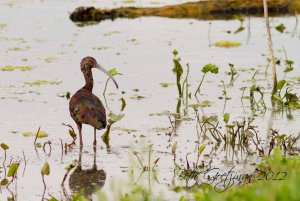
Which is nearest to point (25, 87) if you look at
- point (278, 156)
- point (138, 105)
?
point (138, 105)

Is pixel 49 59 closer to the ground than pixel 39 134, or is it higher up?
higher up

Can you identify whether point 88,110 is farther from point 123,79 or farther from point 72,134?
point 123,79

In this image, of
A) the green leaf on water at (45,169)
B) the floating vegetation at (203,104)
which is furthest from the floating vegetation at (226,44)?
the green leaf on water at (45,169)

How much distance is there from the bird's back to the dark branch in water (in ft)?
32.4

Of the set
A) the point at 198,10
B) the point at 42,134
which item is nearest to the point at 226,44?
the point at 198,10

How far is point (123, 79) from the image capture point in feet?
42.9

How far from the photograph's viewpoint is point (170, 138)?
9.59 m

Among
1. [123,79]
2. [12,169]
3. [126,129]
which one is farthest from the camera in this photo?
[123,79]

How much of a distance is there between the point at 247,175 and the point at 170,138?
1803 mm

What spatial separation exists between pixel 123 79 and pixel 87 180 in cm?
511

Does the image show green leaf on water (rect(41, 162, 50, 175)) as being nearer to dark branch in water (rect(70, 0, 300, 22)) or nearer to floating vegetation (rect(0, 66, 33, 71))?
floating vegetation (rect(0, 66, 33, 71))

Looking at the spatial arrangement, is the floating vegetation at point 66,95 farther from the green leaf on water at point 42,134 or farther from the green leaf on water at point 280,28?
the green leaf on water at point 280,28

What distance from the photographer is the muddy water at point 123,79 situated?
28.8 feet

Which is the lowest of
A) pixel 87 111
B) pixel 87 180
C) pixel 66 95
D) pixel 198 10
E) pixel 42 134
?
pixel 87 180
